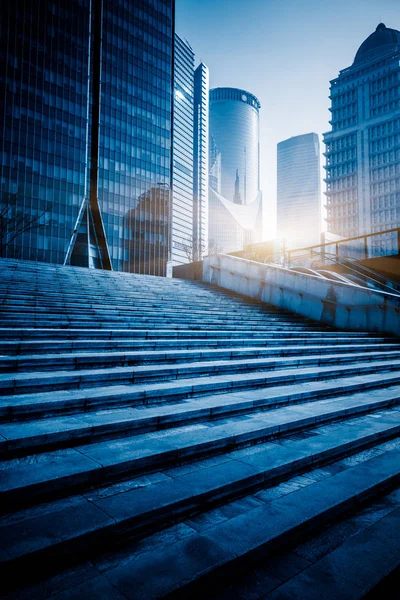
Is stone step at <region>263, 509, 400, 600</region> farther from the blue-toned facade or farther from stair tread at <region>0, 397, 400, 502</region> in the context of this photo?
the blue-toned facade

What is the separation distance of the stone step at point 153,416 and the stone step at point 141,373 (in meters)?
0.74

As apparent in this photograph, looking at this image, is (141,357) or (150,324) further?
(150,324)

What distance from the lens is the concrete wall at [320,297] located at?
402 inches

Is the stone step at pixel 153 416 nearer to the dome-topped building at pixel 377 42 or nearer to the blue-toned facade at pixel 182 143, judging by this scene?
the blue-toned facade at pixel 182 143

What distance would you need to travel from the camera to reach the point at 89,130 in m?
67.3

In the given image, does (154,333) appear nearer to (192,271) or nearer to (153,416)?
(153,416)

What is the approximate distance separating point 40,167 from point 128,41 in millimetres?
36226

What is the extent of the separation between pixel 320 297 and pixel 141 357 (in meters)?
7.43

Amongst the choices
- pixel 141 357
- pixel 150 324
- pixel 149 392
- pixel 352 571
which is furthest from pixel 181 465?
pixel 150 324

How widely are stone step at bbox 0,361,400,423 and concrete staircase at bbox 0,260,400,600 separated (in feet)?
0.07

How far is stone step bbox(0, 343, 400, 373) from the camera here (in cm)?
477

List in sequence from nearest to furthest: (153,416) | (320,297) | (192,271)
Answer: (153,416), (320,297), (192,271)

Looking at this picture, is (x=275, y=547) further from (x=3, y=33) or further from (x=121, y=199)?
(x=3, y=33)

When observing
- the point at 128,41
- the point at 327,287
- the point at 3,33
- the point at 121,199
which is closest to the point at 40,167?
the point at 121,199
